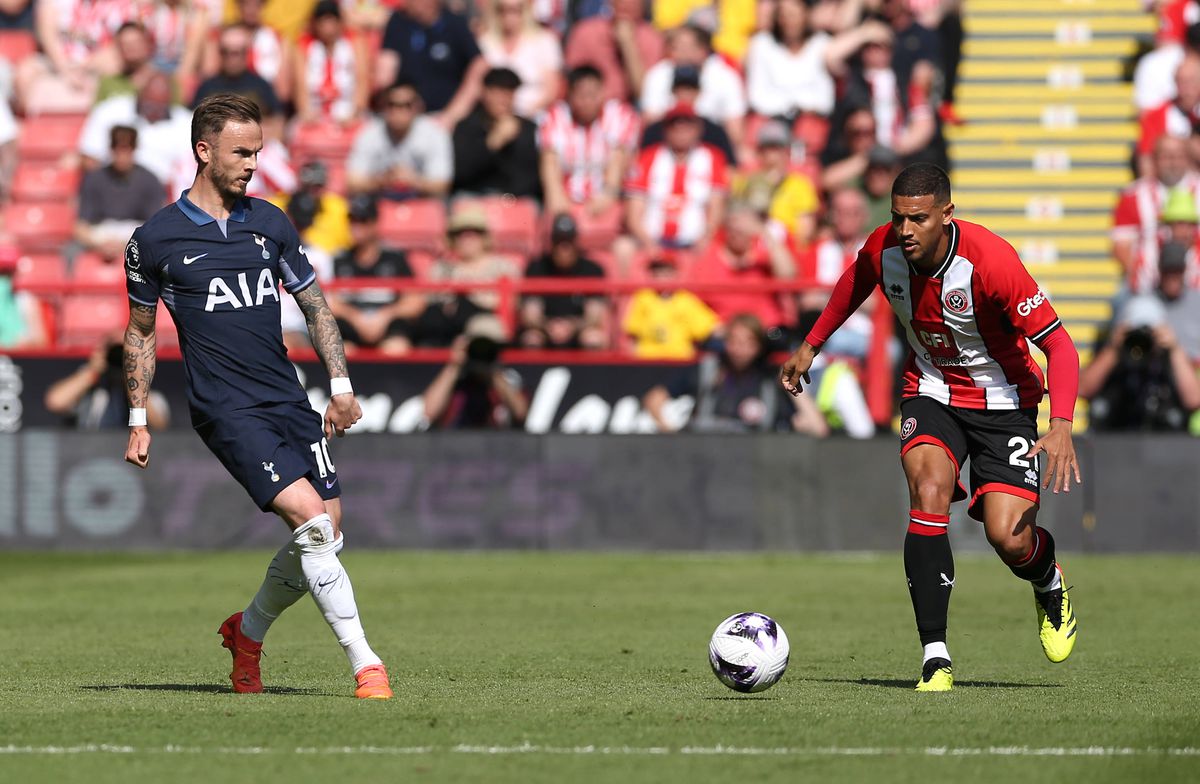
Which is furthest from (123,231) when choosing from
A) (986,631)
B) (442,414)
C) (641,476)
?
(986,631)

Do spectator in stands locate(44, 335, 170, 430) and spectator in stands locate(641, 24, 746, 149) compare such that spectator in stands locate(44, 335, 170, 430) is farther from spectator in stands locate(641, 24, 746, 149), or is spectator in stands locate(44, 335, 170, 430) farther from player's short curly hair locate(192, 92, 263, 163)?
player's short curly hair locate(192, 92, 263, 163)

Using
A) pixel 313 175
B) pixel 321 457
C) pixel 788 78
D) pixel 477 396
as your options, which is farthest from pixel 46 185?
pixel 321 457

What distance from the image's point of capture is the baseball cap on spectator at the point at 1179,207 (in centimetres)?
1780

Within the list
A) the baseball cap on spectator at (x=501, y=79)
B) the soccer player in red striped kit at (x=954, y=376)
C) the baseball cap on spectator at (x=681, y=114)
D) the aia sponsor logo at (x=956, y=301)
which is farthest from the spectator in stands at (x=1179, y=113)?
the aia sponsor logo at (x=956, y=301)

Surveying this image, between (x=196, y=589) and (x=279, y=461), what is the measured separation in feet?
20.7

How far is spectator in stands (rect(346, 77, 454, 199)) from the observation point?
776 inches

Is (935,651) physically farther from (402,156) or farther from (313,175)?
(402,156)

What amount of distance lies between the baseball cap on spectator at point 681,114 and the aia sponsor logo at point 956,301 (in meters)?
11.1

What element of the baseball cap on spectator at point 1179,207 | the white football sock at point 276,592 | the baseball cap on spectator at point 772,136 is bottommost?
the white football sock at point 276,592

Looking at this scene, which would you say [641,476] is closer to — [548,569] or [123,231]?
[548,569]

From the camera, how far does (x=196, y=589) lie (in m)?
13.8

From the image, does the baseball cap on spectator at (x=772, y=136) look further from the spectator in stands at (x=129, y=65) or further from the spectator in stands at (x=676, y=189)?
the spectator in stands at (x=129, y=65)

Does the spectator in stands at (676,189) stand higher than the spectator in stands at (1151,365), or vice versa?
the spectator in stands at (676,189)

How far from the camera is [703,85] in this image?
68.1 ft
